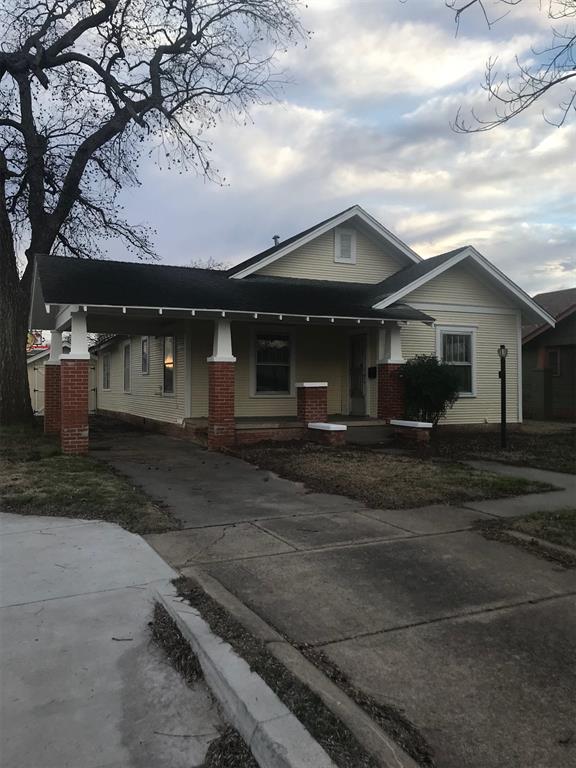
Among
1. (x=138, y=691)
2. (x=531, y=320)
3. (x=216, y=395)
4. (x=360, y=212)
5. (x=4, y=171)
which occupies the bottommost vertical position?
(x=138, y=691)

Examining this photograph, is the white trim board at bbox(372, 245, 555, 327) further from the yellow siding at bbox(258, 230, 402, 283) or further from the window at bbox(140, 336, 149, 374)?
the window at bbox(140, 336, 149, 374)

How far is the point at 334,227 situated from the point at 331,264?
38.7 inches

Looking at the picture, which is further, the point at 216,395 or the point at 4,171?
the point at 4,171

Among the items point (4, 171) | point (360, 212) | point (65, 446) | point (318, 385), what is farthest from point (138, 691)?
point (4, 171)

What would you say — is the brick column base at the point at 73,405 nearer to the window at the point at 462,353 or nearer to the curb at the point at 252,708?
the curb at the point at 252,708

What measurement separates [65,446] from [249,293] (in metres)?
5.15

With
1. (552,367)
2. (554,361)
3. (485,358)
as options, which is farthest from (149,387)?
(554,361)

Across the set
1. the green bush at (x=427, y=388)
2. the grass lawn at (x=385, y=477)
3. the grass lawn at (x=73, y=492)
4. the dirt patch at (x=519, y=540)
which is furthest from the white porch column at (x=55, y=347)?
the dirt patch at (x=519, y=540)

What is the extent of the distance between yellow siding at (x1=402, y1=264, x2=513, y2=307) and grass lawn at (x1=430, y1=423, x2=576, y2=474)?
11.2 feet

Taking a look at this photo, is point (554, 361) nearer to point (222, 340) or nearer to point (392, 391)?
point (392, 391)

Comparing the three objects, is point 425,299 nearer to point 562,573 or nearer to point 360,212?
point 360,212

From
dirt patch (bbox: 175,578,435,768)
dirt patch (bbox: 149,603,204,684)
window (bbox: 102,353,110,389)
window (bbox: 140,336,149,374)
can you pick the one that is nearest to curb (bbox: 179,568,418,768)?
dirt patch (bbox: 175,578,435,768)

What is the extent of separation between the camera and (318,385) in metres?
13.2

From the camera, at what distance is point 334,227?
16.2 meters
